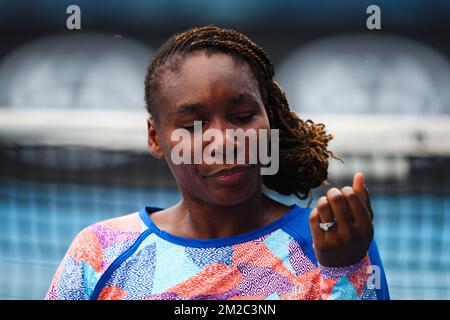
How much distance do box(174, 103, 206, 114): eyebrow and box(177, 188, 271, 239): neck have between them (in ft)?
0.58

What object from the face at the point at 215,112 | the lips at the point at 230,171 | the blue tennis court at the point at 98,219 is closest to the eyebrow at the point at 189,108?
the face at the point at 215,112

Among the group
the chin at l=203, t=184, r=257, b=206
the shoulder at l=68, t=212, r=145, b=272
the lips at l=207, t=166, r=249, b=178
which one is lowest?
the shoulder at l=68, t=212, r=145, b=272

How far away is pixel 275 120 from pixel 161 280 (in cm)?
37

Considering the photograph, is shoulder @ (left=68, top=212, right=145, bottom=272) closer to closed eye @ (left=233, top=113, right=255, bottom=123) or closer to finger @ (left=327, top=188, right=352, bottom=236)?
closed eye @ (left=233, top=113, right=255, bottom=123)

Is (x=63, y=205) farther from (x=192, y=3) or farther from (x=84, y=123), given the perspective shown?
(x=192, y=3)

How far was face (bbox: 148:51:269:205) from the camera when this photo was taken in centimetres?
136

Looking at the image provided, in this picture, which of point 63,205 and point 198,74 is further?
point 63,205

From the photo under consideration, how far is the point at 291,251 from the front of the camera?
4.60 feet

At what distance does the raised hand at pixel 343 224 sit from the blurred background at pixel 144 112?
5.44ft

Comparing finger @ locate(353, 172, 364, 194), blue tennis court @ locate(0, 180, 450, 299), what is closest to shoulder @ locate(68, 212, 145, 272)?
finger @ locate(353, 172, 364, 194)

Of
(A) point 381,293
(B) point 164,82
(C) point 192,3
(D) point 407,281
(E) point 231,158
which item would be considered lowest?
(D) point 407,281

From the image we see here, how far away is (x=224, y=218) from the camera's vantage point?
146 centimetres

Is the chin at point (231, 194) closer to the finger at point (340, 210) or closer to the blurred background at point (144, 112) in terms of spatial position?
the finger at point (340, 210)

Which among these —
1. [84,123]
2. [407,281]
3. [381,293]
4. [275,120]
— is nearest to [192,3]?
[84,123]
